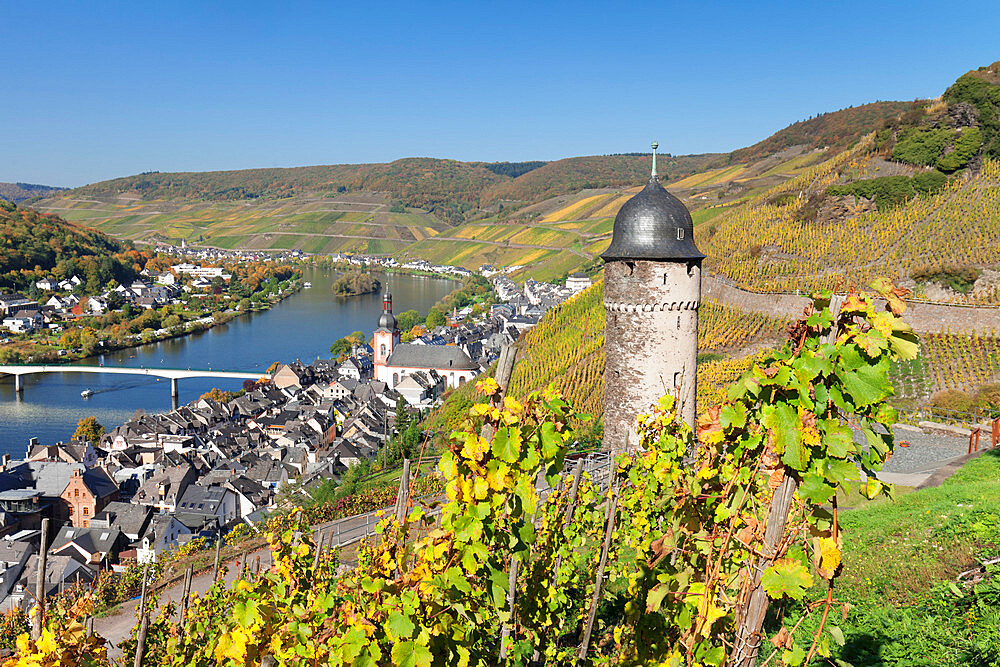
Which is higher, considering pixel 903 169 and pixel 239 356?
pixel 903 169

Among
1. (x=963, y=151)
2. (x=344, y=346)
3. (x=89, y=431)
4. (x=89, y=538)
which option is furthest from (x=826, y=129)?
(x=89, y=538)

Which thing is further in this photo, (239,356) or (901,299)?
(239,356)

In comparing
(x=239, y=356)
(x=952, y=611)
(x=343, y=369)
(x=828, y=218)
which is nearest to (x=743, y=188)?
(x=828, y=218)

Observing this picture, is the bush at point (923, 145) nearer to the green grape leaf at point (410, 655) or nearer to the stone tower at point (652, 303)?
the stone tower at point (652, 303)

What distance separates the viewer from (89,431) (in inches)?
1785

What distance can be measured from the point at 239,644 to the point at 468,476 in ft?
5.61

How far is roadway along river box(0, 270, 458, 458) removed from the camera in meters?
51.1

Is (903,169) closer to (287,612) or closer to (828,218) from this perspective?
(828,218)

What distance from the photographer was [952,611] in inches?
232

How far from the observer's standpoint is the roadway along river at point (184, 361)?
51.1m

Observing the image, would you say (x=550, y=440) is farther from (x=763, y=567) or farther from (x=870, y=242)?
(x=870, y=242)

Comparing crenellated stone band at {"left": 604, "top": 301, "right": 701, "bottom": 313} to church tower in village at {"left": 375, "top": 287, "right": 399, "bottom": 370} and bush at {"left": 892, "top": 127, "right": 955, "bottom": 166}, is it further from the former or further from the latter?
church tower in village at {"left": 375, "top": 287, "right": 399, "bottom": 370}

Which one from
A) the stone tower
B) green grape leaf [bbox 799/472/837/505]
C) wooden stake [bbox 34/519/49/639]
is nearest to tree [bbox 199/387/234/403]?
the stone tower

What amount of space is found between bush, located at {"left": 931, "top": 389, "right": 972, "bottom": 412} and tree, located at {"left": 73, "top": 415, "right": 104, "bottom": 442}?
1899 inches
